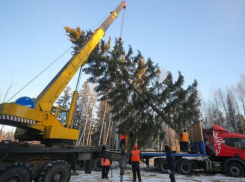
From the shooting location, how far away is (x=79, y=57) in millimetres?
7930

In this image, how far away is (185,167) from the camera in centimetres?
980

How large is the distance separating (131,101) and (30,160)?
894 centimetres

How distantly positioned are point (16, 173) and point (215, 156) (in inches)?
415

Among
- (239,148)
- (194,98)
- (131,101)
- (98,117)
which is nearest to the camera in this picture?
(239,148)

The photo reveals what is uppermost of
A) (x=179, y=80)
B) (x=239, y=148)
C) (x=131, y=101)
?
(x=179, y=80)

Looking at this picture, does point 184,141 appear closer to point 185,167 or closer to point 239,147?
point 185,167

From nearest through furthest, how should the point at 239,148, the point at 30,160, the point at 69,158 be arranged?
1. the point at 30,160
2. the point at 69,158
3. the point at 239,148

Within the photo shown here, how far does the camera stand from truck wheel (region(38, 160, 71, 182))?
17.2 feet

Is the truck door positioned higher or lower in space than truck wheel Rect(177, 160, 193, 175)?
higher

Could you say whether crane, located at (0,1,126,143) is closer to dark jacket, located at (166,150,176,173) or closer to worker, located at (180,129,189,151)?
dark jacket, located at (166,150,176,173)

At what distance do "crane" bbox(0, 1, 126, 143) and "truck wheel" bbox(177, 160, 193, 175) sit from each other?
263 inches

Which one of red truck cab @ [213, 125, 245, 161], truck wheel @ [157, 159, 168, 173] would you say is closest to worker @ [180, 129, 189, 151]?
red truck cab @ [213, 125, 245, 161]

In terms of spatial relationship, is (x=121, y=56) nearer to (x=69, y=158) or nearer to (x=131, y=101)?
(x=131, y=101)

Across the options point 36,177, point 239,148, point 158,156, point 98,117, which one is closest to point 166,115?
point 158,156
